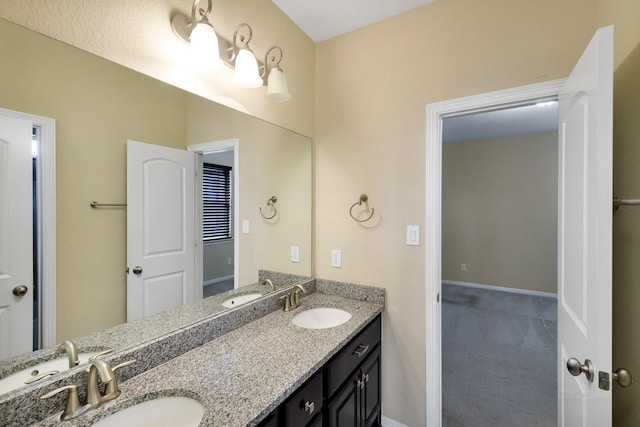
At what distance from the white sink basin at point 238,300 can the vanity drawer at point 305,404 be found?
575mm

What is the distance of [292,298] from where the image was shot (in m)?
1.75

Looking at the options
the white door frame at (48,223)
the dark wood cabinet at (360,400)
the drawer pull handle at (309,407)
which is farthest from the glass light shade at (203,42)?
the dark wood cabinet at (360,400)

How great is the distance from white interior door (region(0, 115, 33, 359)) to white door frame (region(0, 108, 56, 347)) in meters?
0.03

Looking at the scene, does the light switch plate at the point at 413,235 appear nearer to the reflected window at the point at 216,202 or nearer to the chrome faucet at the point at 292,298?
the chrome faucet at the point at 292,298

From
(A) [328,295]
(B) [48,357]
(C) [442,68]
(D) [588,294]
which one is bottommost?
(A) [328,295]

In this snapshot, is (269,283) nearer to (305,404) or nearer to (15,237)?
(305,404)

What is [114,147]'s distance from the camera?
40.9 inches

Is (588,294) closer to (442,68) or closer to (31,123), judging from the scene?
(442,68)

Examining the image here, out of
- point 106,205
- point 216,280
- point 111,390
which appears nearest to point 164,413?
point 111,390

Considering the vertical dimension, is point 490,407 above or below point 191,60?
below

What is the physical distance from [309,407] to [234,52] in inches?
63.8

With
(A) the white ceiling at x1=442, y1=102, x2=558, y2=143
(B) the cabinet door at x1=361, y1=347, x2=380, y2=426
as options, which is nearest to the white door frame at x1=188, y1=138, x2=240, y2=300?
(B) the cabinet door at x1=361, y1=347, x2=380, y2=426

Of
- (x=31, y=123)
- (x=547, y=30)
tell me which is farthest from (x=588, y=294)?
(x=31, y=123)

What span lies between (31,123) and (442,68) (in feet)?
6.08
